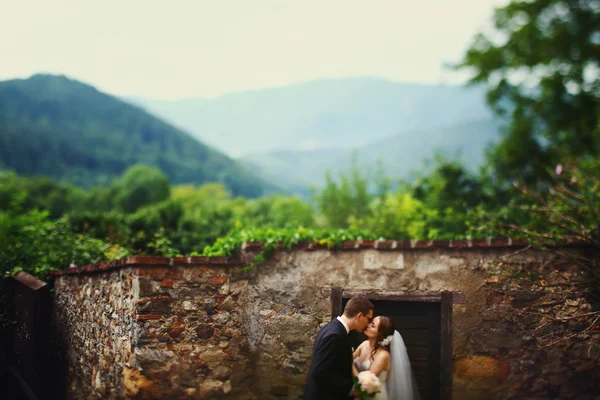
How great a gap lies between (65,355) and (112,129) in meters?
64.1

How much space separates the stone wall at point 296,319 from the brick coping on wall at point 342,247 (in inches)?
0.8

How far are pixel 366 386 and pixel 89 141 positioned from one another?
6336 cm

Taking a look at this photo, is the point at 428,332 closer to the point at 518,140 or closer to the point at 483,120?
the point at 518,140

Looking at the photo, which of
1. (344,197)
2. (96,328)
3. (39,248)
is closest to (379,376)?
(96,328)

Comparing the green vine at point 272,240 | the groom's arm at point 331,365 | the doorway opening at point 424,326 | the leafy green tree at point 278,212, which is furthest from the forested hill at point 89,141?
the groom's arm at point 331,365

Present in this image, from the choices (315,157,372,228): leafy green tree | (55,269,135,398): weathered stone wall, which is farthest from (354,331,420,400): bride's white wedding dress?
(315,157,372,228): leafy green tree

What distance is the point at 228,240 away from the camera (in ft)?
23.6

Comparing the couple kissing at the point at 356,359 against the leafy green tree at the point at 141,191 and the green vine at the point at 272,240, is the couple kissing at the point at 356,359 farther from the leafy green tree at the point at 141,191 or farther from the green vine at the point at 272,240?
the leafy green tree at the point at 141,191

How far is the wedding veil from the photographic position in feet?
17.2

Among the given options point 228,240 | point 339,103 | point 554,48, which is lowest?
point 228,240

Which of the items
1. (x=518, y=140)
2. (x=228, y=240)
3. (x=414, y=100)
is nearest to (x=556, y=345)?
(x=228, y=240)

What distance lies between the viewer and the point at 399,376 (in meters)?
5.30

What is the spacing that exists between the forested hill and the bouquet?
4558cm

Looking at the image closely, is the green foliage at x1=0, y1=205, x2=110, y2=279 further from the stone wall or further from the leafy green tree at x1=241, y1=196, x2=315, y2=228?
the leafy green tree at x1=241, y1=196, x2=315, y2=228
